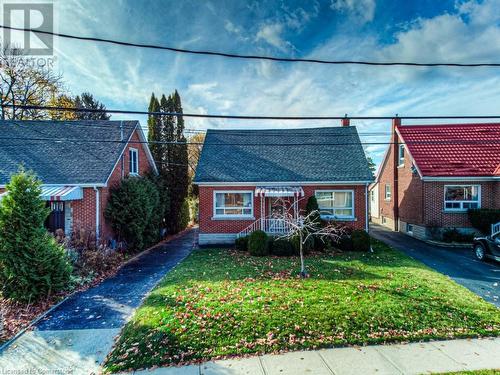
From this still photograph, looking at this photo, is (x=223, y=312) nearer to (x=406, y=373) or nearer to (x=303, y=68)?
(x=406, y=373)

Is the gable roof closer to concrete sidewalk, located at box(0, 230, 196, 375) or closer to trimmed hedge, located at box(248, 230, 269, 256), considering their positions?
concrete sidewalk, located at box(0, 230, 196, 375)

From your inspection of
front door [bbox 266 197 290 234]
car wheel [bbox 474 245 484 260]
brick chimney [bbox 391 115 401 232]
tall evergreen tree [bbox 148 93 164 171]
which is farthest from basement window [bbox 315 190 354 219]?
tall evergreen tree [bbox 148 93 164 171]

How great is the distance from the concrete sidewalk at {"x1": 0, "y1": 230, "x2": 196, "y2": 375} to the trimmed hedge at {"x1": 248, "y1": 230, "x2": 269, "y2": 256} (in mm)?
4670

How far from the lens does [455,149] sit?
1842 cm

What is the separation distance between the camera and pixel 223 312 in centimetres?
673

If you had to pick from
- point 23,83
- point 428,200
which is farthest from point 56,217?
point 428,200

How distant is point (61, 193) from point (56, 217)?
6.27ft

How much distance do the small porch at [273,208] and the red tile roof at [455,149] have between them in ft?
29.3

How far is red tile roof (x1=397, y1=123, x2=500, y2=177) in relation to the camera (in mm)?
16969

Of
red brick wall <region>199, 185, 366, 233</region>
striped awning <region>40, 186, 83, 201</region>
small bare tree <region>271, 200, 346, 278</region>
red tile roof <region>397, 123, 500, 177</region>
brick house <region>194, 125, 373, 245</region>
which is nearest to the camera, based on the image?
small bare tree <region>271, 200, 346, 278</region>

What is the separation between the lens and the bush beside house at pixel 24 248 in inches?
313

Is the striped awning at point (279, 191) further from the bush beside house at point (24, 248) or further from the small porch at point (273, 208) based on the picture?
the bush beside house at point (24, 248)

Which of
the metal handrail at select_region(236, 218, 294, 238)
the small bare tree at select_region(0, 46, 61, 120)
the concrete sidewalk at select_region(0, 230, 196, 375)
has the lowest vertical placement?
the concrete sidewalk at select_region(0, 230, 196, 375)

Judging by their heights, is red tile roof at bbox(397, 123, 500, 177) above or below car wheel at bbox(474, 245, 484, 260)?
above
